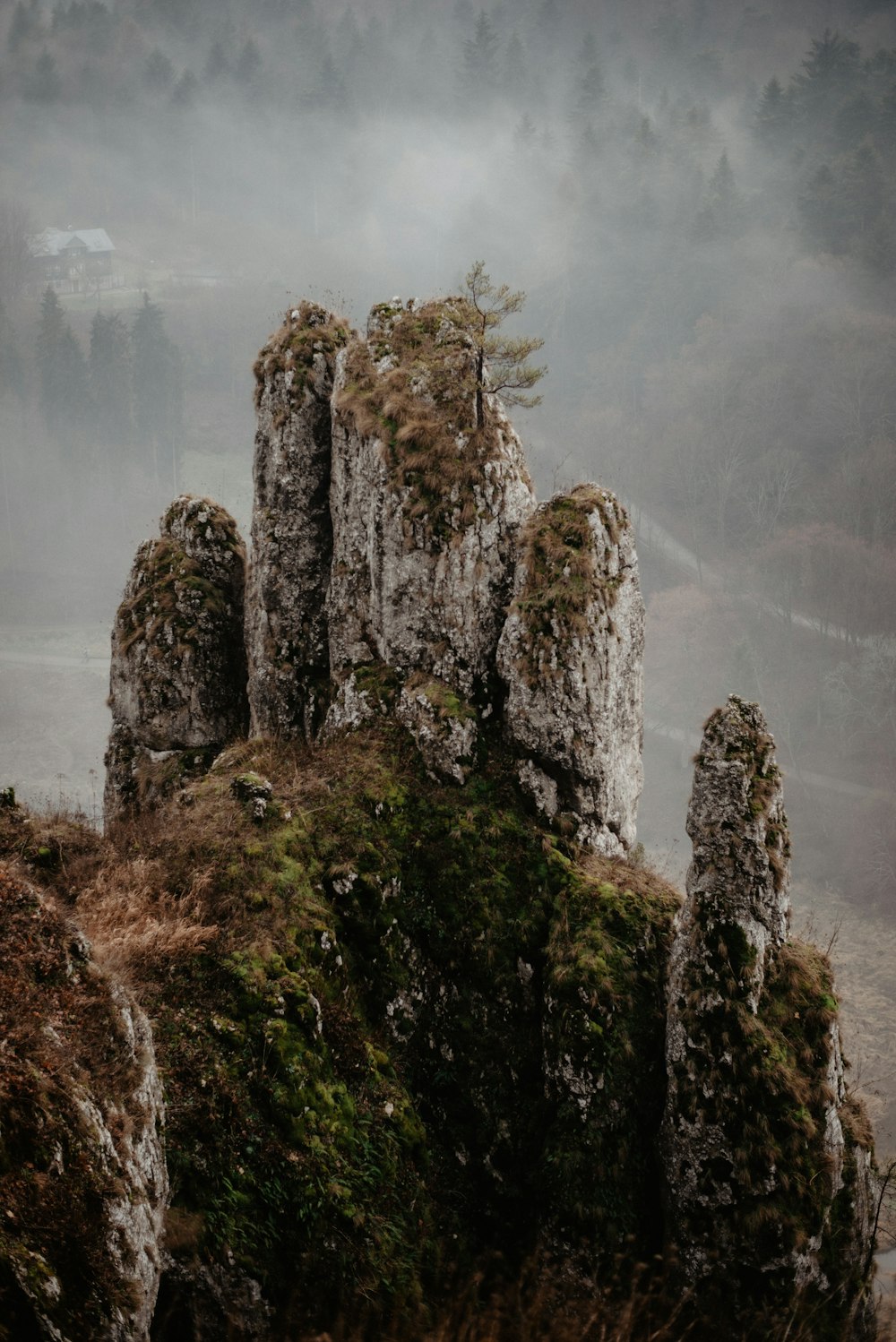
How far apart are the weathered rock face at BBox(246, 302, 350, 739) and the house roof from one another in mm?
110439

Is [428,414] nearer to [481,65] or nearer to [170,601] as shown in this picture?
[170,601]

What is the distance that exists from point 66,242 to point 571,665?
119440 millimetres

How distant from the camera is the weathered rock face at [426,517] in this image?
554 inches

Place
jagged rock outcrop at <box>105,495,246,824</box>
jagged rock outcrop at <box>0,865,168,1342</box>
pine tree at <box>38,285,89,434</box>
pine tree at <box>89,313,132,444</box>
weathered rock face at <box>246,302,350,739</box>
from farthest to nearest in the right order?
pine tree at <box>38,285,89,434</box>
pine tree at <box>89,313,132,444</box>
jagged rock outcrop at <box>105,495,246,824</box>
weathered rock face at <box>246,302,350,739</box>
jagged rock outcrop at <box>0,865,168,1342</box>

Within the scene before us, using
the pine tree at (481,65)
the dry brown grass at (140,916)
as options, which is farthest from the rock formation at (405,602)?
the pine tree at (481,65)

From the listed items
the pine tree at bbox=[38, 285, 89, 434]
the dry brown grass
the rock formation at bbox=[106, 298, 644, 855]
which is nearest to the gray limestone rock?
the rock formation at bbox=[106, 298, 644, 855]

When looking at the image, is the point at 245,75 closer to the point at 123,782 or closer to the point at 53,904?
the point at 123,782

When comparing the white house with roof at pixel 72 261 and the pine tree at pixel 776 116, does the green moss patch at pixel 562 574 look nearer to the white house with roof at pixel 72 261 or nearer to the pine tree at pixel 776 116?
the pine tree at pixel 776 116

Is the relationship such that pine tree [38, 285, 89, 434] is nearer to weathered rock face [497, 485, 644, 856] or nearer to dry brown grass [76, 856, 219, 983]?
weathered rock face [497, 485, 644, 856]

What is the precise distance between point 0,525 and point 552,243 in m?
75.7

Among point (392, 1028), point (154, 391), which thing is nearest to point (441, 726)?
point (392, 1028)

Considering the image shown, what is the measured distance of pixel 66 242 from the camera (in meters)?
106

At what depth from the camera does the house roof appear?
105 meters

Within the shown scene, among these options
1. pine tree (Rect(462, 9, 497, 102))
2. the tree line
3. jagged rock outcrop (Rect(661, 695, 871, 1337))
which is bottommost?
jagged rock outcrop (Rect(661, 695, 871, 1337))
